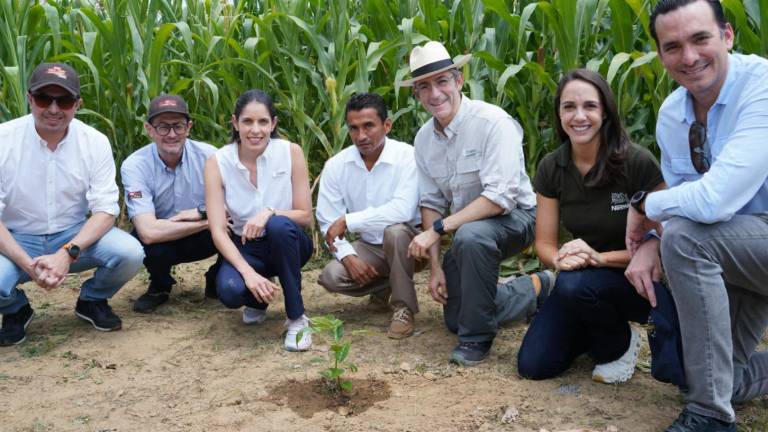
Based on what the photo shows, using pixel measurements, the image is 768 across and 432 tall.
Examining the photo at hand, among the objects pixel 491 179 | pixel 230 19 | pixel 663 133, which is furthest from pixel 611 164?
pixel 230 19

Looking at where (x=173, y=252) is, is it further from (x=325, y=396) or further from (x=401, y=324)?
(x=325, y=396)

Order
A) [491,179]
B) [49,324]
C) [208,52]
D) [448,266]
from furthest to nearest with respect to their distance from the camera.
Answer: [208,52] < [49,324] < [448,266] < [491,179]

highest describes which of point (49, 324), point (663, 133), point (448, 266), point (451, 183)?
point (663, 133)

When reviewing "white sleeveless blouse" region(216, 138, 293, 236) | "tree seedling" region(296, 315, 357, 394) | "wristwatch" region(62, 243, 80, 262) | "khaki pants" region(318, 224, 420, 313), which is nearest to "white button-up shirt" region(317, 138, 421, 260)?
"khaki pants" region(318, 224, 420, 313)

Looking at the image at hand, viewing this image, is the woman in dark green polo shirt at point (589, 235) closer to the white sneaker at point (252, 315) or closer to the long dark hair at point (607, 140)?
the long dark hair at point (607, 140)

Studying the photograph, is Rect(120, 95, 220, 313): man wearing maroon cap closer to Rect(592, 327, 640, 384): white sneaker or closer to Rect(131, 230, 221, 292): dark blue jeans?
Rect(131, 230, 221, 292): dark blue jeans

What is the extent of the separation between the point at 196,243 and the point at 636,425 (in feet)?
7.72

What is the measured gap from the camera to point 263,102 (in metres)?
3.59

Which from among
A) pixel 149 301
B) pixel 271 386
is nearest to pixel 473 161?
pixel 271 386

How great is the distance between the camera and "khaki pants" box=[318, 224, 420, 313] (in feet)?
11.7

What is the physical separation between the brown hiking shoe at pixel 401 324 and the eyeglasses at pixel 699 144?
1.58m

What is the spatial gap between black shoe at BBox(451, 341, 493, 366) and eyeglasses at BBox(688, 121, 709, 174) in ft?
3.92

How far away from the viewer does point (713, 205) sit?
2.23 m

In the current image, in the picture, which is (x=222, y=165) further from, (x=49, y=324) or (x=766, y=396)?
(x=766, y=396)
